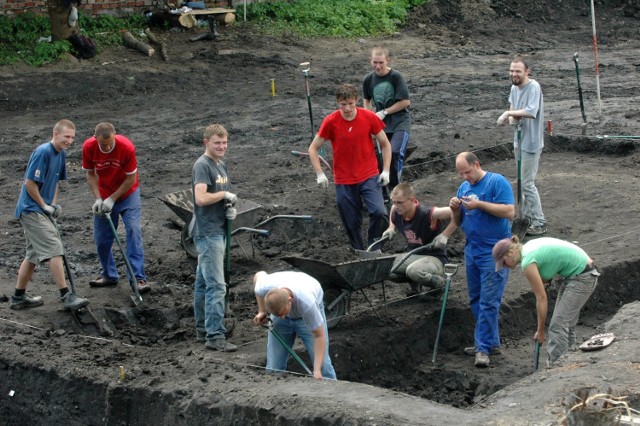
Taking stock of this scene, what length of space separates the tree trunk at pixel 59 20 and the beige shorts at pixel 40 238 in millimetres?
11548

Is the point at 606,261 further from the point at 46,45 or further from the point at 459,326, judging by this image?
the point at 46,45

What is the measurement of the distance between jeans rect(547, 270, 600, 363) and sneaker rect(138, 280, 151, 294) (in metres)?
4.05

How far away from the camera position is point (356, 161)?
441 inches

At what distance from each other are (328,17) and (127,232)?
50.1 ft

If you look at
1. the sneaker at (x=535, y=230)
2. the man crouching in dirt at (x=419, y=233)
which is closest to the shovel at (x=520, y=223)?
the sneaker at (x=535, y=230)

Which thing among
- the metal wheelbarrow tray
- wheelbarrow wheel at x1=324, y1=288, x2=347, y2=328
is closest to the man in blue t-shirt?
the metal wheelbarrow tray

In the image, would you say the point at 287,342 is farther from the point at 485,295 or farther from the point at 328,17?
the point at 328,17

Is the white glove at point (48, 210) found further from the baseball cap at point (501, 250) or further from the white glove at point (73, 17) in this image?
the white glove at point (73, 17)

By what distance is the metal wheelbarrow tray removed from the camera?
9609 millimetres

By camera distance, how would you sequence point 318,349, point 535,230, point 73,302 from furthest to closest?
1. point 535,230
2. point 73,302
3. point 318,349

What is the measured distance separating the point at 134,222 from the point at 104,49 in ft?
38.3

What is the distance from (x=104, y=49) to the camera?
2180 centimetres

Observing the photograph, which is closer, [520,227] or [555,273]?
[555,273]

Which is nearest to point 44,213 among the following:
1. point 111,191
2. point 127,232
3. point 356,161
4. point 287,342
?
point 111,191
